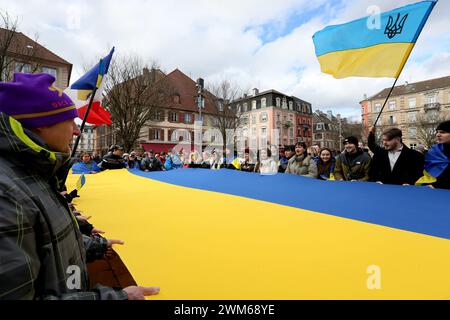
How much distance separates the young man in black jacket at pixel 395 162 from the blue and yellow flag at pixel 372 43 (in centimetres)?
84

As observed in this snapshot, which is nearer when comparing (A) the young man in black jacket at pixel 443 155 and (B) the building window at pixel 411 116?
(A) the young man in black jacket at pixel 443 155

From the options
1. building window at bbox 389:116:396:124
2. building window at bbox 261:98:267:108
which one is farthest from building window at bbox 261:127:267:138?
building window at bbox 389:116:396:124

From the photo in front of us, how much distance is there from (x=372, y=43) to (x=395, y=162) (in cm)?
166

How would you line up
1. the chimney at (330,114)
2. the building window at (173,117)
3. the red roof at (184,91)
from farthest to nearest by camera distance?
the chimney at (330,114)
the red roof at (184,91)
the building window at (173,117)

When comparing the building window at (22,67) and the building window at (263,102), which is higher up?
the building window at (263,102)

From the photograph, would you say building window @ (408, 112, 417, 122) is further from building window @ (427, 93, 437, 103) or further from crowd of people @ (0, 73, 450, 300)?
crowd of people @ (0, 73, 450, 300)

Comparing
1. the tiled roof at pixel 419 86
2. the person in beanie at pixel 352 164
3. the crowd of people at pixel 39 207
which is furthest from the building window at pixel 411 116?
the crowd of people at pixel 39 207

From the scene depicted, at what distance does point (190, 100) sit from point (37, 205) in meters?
39.8

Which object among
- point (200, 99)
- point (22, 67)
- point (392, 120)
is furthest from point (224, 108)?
point (392, 120)

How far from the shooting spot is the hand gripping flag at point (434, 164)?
3000 mm

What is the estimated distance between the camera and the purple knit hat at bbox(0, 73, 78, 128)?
94 centimetres

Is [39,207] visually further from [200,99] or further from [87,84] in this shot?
[200,99]

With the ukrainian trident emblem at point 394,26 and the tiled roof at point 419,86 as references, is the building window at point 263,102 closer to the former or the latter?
the tiled roof at point 419,86
